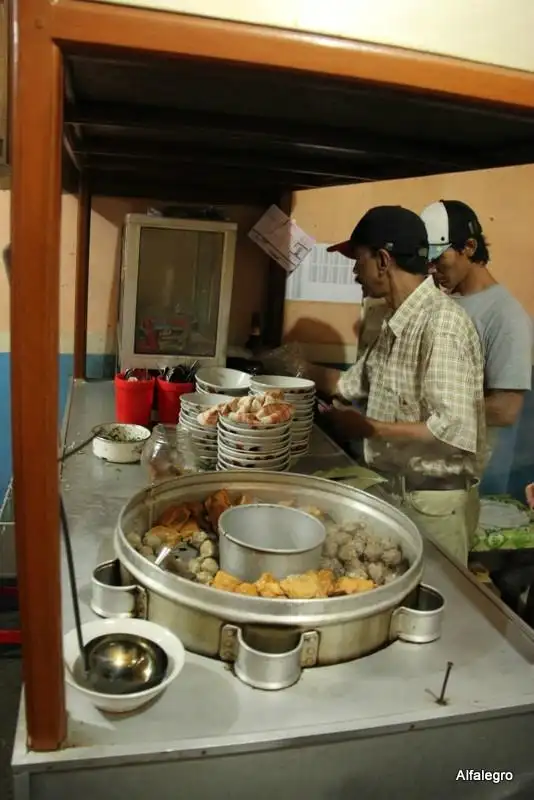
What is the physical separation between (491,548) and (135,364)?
65.9 inches

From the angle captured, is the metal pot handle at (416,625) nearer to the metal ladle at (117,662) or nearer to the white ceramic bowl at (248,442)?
the metal ladle at (117,662)

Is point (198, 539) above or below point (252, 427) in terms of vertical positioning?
below

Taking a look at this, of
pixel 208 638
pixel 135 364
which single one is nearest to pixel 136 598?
pixel 208 638

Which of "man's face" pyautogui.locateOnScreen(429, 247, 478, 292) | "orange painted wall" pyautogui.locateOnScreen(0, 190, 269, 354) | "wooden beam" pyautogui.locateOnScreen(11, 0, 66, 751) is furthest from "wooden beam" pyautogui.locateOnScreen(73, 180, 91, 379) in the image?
"wooden beam" pyautogui.locateOnScreen(11, 0, 66, 751)

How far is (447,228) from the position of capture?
238 centimetres

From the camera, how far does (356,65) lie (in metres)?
0.73

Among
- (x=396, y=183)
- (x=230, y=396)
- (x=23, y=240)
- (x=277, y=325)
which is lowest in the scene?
(x=230, y=396)

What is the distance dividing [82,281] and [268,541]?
6.02ft

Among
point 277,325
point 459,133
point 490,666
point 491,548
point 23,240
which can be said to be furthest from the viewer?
point 277,325

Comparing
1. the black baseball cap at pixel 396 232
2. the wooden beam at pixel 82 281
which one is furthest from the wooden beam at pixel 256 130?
the wooden beam at pixel 82 281

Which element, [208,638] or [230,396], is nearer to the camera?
[208,638]

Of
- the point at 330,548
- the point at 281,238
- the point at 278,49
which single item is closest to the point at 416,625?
the point at 330,548

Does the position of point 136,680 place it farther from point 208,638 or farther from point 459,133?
point 459,133

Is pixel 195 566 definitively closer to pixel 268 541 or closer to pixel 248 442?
pixel 268 541
